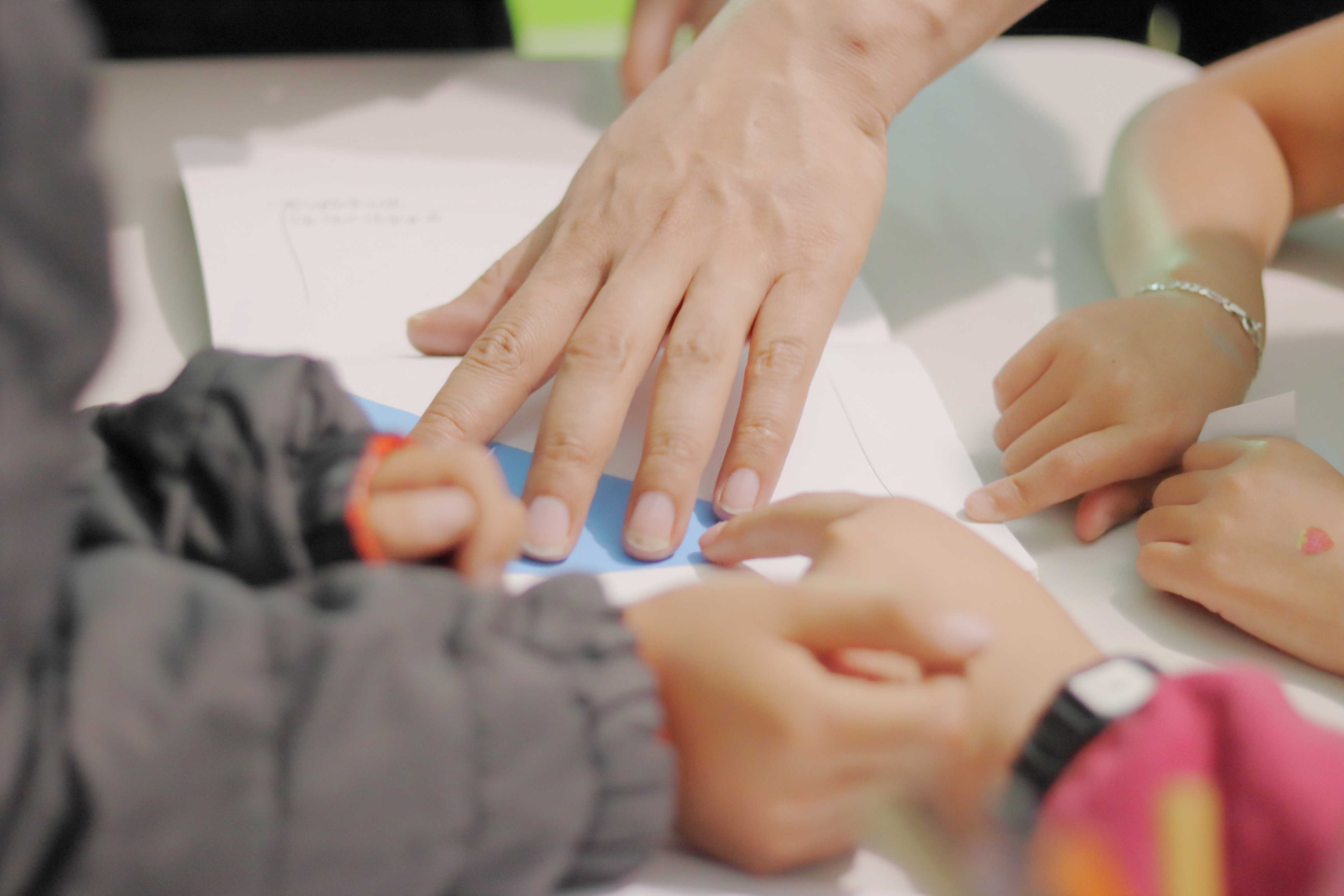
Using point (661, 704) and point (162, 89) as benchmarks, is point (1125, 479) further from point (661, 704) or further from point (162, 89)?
point (162, 89)

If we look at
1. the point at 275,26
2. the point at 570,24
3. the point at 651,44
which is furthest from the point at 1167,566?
the point at 570,24

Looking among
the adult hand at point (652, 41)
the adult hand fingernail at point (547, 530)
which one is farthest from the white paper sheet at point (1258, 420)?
the adult hand at point (652, 41)

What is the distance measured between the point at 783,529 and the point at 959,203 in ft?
1.51

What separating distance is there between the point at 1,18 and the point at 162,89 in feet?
2.21

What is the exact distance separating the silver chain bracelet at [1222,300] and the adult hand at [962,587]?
1.00ft

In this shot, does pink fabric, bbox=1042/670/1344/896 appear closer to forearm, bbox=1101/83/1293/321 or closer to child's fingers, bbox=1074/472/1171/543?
child's fingers, bbox=1074/472/1171/543

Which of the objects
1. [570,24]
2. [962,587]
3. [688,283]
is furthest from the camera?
[570,24]

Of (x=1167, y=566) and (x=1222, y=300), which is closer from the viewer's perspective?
(x=1167, y=566)

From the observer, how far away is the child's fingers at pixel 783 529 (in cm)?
39

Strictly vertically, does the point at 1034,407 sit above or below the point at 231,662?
below

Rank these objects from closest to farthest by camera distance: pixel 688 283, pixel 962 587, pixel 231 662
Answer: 1. pixel 231 662
2. pixel 962 587
3. pixel 688 283

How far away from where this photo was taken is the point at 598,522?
0.48m

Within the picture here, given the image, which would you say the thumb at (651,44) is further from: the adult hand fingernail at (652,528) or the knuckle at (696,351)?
the adult hand fingernail at (652,528)

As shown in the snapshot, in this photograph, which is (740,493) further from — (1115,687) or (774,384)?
(1115,687)
